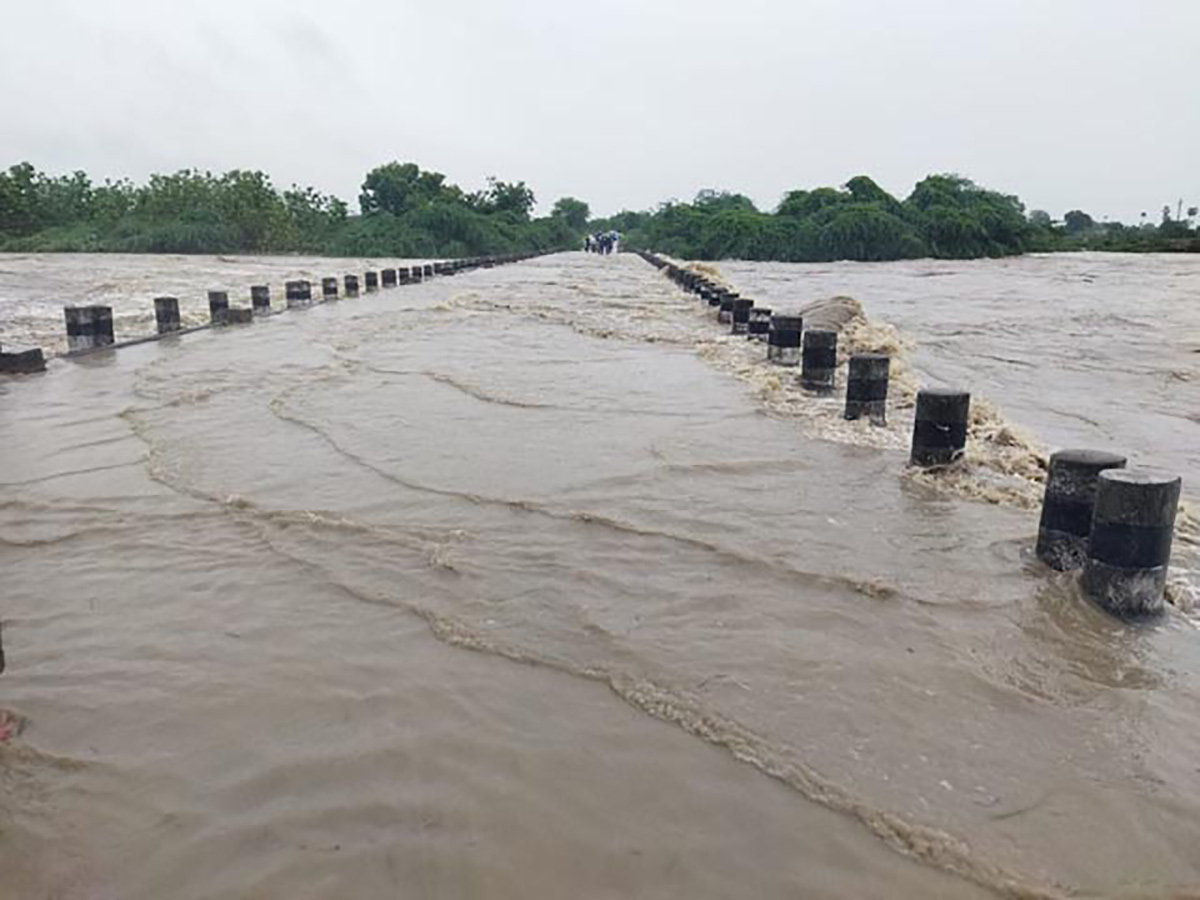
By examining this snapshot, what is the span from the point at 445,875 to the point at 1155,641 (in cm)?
275

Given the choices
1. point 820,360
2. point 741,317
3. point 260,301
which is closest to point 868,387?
point 820,360

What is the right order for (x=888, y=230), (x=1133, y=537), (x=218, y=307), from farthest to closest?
(x=888, y=230)
(x=218, y=307)
(x=1133, y=537)

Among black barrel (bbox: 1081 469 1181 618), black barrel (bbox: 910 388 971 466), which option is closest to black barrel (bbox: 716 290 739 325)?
black barrel (bbox: 910 388 971 466)

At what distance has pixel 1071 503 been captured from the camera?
400cm

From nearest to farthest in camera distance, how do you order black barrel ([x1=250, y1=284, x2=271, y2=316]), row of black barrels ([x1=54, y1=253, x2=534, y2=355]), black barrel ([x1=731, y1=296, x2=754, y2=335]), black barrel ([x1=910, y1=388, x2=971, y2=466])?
1. black barrel ([x1=910, y1=388, x2=971, y2=466])
2. row of black barrels ([x1=54, y1=253, x2=534, y2=355])
3. black barrel ([x1=731, y1=296, x2=754, y2=335])
4. black barrel ([x1=250, y1=284, x2=271, y2=316])

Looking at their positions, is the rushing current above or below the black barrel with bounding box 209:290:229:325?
below

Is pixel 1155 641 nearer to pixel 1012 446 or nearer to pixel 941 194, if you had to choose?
pixel 1012 446

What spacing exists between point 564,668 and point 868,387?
466cm

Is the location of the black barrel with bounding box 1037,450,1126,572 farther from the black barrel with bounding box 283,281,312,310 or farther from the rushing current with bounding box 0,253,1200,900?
the black barrel with bounding box 283,281,312,310

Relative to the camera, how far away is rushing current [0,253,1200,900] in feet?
→ 7.26

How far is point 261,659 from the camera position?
3.08 m

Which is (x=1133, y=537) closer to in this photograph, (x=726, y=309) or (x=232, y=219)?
(x=726, y=309)

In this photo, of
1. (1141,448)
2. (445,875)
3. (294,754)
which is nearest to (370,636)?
(294,754)

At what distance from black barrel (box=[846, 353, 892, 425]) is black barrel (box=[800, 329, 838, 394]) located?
4.24ft
